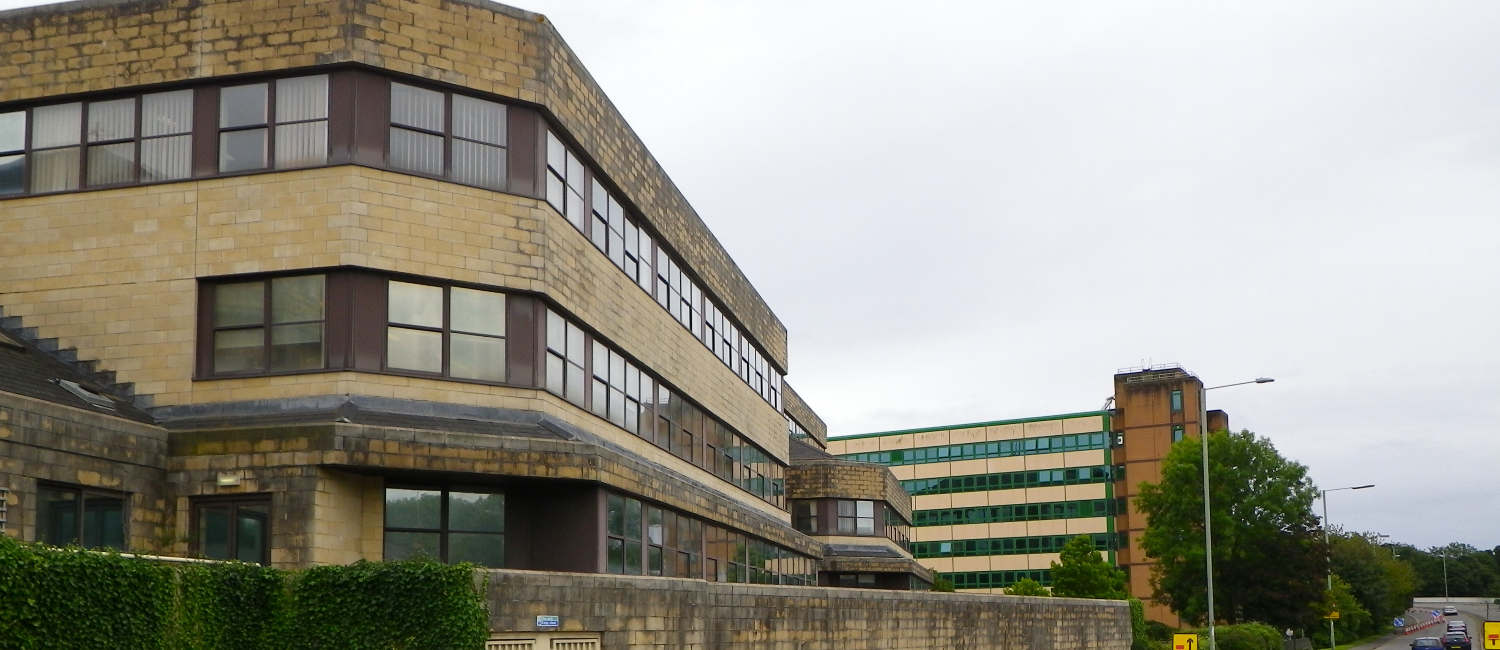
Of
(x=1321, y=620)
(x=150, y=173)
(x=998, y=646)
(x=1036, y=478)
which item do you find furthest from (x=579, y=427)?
(x=1036, y=478)

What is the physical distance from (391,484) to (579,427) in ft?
14.1

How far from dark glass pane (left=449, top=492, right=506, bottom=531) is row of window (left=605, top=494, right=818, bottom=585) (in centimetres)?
176

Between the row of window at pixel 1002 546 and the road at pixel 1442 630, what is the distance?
63.9 ft

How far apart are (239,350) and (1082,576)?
130 feet

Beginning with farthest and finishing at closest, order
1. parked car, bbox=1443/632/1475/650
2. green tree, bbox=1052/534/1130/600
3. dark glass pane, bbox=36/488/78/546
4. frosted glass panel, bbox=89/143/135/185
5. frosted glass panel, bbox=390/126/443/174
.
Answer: parked car, bbox=1443/632/1475/650, green tree, bbox=1052/534/1130/600, frosted glass panel, bbox=89/143/135/185, frosted glass panel, bbox=390/126/443/174, dark glass pane, bbox=36/488/78/546

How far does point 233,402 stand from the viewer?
21.3 meters

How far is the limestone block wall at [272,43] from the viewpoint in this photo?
21.8 metres

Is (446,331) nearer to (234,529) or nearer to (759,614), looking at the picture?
(234,529)

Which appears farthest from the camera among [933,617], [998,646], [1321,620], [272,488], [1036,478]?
[1036,478]

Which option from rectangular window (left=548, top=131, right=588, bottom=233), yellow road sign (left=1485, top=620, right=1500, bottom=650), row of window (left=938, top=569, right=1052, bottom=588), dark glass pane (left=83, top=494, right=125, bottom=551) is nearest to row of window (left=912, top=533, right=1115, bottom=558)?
row of window (left=938, top=569, right=1052, bottom=588)

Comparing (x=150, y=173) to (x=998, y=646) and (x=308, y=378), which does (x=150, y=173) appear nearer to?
(x=308, y=378)

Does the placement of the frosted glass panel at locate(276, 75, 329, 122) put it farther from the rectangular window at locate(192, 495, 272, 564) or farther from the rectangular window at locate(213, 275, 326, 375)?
the rectangular window at locate(192, 495, 272, 564)

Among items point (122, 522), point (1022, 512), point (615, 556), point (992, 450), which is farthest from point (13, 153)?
point (992, 450)

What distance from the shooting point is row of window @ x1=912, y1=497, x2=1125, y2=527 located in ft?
330
